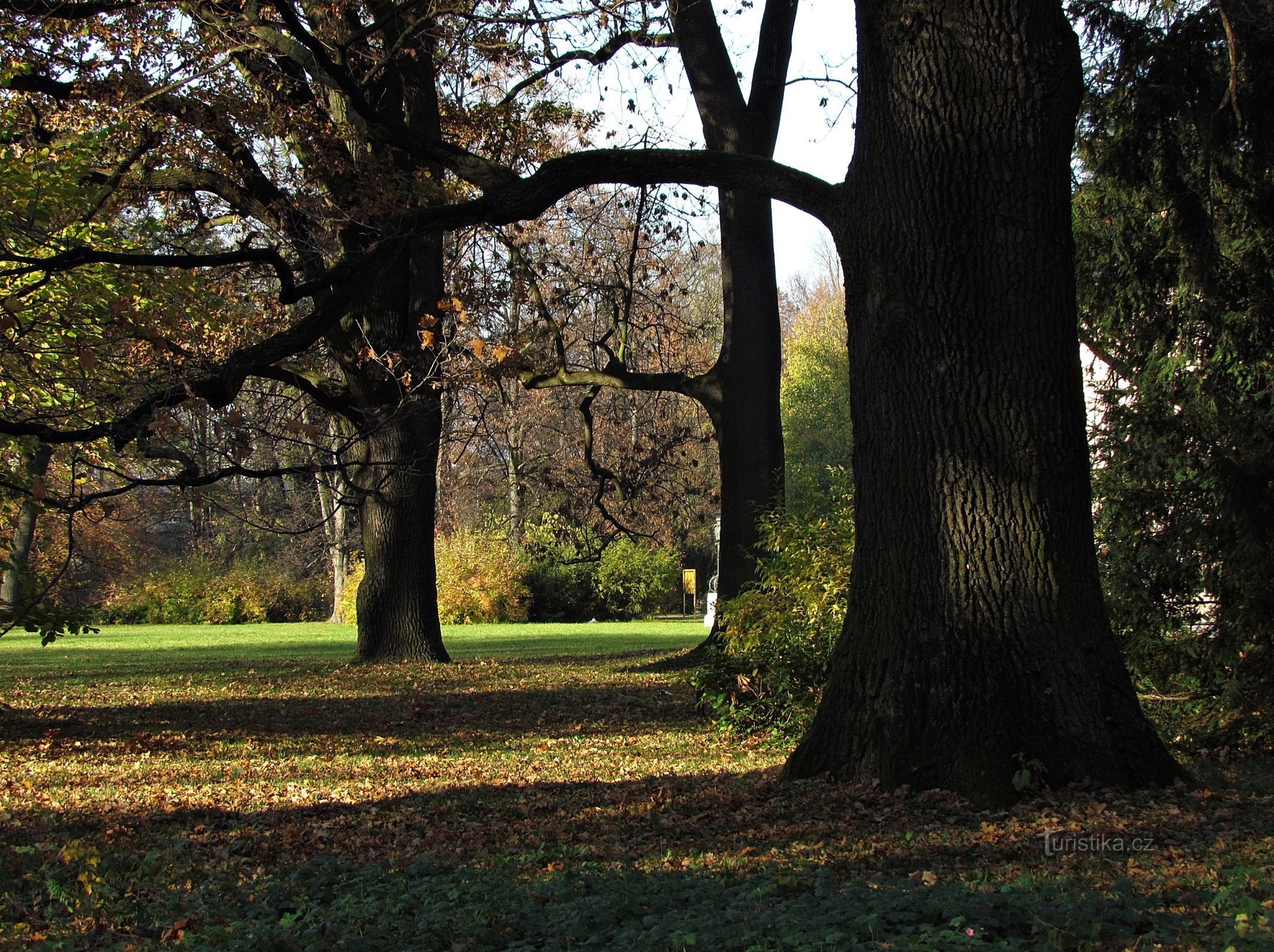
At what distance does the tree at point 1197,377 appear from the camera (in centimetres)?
851

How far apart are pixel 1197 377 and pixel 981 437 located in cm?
419

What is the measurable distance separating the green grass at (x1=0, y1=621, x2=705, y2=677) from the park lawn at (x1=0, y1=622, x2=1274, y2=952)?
7006mm

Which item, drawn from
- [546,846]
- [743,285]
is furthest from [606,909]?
[743,285]

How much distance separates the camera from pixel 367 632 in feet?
53.0

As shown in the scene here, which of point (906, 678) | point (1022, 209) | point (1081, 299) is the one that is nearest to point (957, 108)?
point (1022, 209)

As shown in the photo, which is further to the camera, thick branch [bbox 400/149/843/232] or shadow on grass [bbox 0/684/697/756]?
shadow on grass [bbox 0/684/697/756]

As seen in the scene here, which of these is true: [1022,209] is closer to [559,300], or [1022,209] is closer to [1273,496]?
[1273,496]

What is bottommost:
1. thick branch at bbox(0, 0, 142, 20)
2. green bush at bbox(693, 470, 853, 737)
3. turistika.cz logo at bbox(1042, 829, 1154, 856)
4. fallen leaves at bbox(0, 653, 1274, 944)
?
fallen leaves at bbox(0, 653, 1274, 944)

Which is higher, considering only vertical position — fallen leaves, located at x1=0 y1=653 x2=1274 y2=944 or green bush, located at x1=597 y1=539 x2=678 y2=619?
green bush, located at x1=597 y1=539 x2=678 y2=619

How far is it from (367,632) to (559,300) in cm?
539

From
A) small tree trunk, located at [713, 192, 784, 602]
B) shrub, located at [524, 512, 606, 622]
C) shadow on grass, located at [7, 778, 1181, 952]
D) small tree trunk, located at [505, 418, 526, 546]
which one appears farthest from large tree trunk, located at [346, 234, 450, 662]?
small tree trunk, located at [505, 418, 526, 546]

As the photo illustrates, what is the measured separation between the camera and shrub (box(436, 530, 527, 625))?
3162 cm

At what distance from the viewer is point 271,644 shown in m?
23.1

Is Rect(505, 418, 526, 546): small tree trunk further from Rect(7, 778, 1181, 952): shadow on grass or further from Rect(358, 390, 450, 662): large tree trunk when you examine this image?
Rect(7, 778, 1181, 952): shadow on grass
